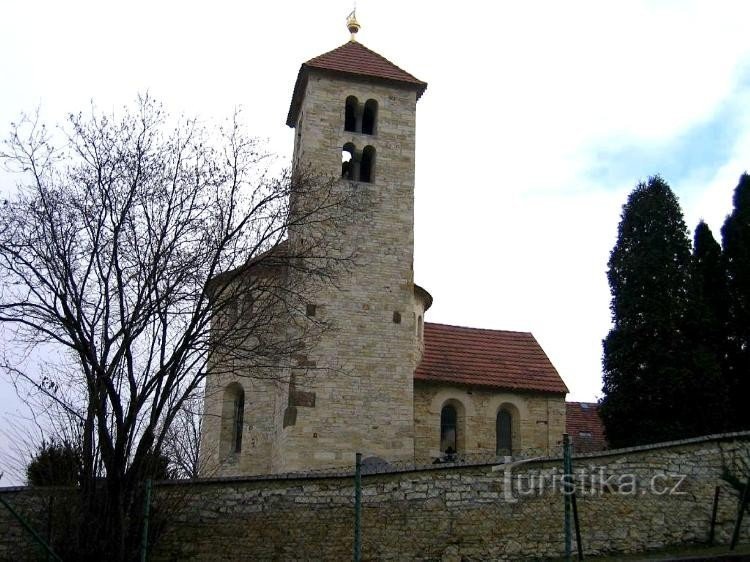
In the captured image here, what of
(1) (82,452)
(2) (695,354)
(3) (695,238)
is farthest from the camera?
(3) (695,238)

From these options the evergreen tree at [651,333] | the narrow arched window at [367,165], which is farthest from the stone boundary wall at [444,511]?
the narrow arched window at [367,165]

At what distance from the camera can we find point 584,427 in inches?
1100

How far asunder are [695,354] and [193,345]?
14351 mm

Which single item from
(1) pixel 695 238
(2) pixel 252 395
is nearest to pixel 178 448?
(2) pixel 252 395

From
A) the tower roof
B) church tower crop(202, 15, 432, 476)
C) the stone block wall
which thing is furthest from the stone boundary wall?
the tower roof

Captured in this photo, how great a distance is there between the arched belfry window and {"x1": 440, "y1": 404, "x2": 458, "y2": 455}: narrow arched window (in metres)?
5.64

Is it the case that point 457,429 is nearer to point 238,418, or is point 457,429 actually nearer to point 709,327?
point 238,418

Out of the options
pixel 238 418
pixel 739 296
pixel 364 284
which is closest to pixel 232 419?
pixel 238 418

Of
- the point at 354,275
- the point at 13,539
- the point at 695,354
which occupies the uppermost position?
the point at 354,275

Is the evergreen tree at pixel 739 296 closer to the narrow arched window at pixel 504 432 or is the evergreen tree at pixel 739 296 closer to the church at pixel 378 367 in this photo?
the church at pixel 378 367

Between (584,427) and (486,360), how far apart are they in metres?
5.03

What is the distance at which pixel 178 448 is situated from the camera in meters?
27.6

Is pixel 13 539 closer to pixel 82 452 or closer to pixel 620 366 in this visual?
pixel 82 452

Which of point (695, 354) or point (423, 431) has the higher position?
Result: point (695, 354)
